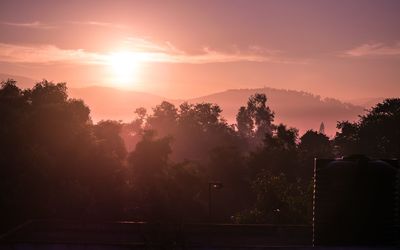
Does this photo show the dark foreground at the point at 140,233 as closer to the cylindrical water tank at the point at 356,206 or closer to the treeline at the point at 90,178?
the cylindrical water tank at the point at 356,206

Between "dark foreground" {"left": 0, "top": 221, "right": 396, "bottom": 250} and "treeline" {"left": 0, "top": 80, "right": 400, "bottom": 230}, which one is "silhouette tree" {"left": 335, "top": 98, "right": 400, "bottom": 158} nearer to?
"treeline" {"left": 0, "top": 80, "right": 400, "bottom": 230}

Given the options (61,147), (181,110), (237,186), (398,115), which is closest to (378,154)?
(398,115)

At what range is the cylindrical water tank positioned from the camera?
16406 millimetres

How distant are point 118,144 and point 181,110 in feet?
370

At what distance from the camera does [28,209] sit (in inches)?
1663

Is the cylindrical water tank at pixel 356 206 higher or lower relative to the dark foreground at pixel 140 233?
higher

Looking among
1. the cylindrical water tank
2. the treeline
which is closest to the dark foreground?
the cylindrical water tank

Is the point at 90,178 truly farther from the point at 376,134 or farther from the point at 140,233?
the point at 376,134

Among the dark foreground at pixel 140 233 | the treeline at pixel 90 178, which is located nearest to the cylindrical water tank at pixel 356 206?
the dark foreground at pixel 140 233

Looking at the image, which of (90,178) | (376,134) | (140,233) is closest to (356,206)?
(140,233)

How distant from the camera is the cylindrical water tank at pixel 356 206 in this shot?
16406 mm

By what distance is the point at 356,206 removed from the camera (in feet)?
54.2

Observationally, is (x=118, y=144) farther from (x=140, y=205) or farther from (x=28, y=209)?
(x=28, y=209)

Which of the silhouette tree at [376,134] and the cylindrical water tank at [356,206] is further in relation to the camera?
the silhouette tree at [376,134]
